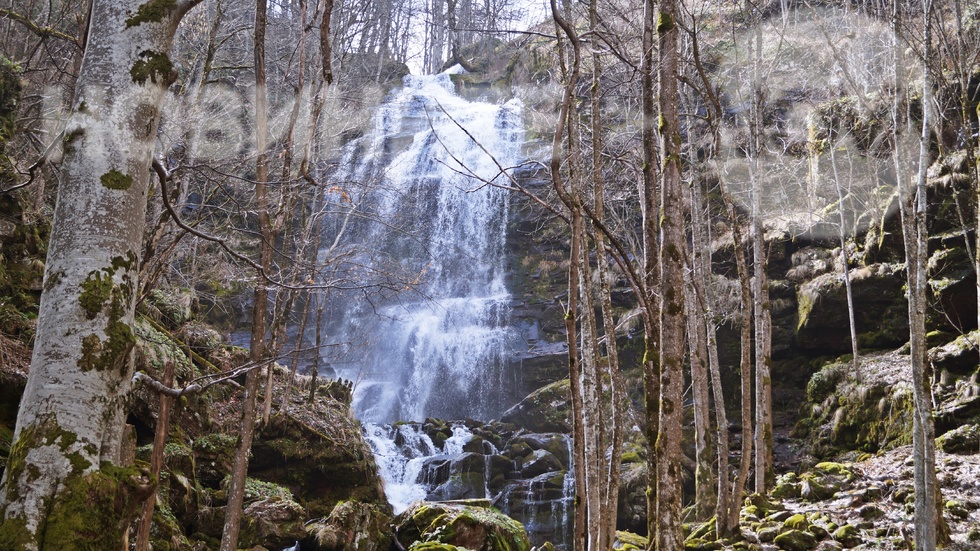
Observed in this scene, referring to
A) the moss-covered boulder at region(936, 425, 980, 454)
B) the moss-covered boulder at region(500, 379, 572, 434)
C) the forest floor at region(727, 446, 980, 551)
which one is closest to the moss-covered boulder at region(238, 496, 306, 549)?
the forest floor at region(727, 446, 980, 551)

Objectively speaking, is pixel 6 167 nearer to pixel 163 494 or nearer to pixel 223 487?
pixel 163 494

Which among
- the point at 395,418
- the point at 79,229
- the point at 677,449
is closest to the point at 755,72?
the point at 677,449

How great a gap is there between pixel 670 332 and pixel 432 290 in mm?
19587

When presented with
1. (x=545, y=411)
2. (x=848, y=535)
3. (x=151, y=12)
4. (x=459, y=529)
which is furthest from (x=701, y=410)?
(x=545, y=411)

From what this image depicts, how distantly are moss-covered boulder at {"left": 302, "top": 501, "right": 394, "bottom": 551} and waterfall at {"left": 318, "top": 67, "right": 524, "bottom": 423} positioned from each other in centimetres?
990

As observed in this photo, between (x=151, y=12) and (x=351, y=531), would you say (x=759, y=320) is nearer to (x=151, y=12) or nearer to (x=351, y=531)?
(x=351, y=531)

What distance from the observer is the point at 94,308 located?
2.24m

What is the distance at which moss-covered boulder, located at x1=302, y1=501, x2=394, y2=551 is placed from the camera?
8211 mm

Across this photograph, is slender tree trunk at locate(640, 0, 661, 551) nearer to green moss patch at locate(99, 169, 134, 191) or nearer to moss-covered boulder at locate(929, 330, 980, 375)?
green moss patch at locate(99, 169, 134, 191)

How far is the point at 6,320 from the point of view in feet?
20.8

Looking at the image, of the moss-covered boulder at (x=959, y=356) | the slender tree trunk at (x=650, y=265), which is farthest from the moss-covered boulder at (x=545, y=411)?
the slender tree trunk at (x=650, y=265)

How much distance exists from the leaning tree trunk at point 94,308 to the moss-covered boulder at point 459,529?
642 centimetres

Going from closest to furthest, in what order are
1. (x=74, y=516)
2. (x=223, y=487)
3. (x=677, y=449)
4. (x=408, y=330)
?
(x=74, y=516) < (x=677, y=449) < (x=223, y=487) < (x=408, y=330)

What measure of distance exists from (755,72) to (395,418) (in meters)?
15.1
